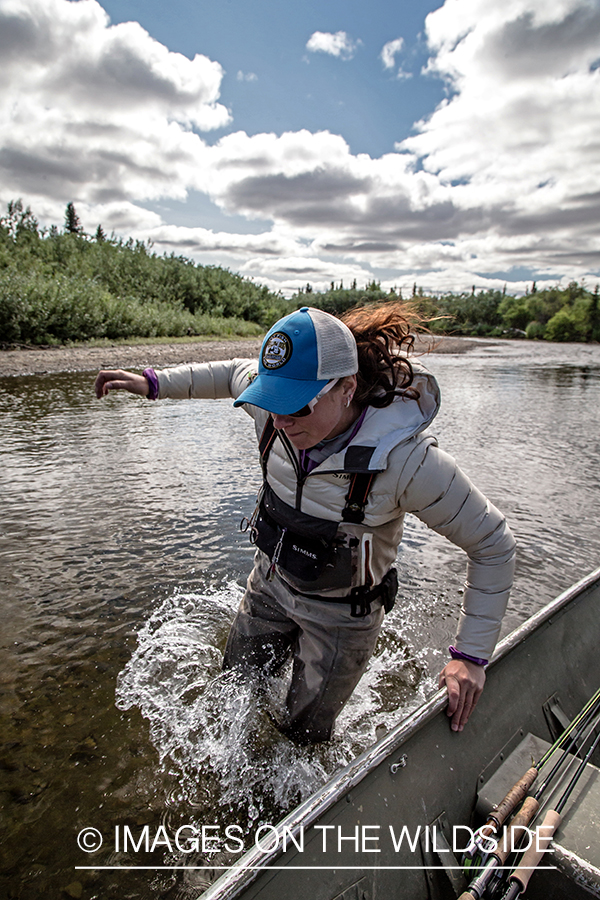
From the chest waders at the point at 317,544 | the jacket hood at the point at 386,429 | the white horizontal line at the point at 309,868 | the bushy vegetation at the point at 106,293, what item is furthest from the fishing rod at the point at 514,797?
the bushy vegetation at the point at 106,293

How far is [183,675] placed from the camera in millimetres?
3627

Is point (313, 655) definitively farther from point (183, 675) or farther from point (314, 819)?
point (183, 675)

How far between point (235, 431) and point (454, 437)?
510cm

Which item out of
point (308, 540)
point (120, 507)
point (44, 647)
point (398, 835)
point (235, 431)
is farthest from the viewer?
point (235, 431)

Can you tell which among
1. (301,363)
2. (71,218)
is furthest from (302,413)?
(71,218)

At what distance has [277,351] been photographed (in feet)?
6.65

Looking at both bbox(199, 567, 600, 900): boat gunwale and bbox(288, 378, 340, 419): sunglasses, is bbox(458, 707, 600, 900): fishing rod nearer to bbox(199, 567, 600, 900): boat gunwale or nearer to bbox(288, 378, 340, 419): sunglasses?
bbox(199, 567, 600, 900): boat gunwale

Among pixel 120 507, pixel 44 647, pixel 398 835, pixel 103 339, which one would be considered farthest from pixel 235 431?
A: pixel 103 339

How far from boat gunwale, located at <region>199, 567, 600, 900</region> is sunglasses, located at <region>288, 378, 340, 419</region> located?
4.27ft

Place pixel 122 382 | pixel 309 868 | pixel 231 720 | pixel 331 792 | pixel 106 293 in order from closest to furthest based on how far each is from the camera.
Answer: pixel 309 868
pixel 331 792
pixel 122 382
pixel 231 720
pixel 106 293

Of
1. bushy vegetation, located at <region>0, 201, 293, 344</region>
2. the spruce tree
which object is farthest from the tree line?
the spruce tree

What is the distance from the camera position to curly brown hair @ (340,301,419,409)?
2197mm

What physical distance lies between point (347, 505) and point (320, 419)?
1.34 ft

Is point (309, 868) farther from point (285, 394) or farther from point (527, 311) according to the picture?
point (527, 311)
